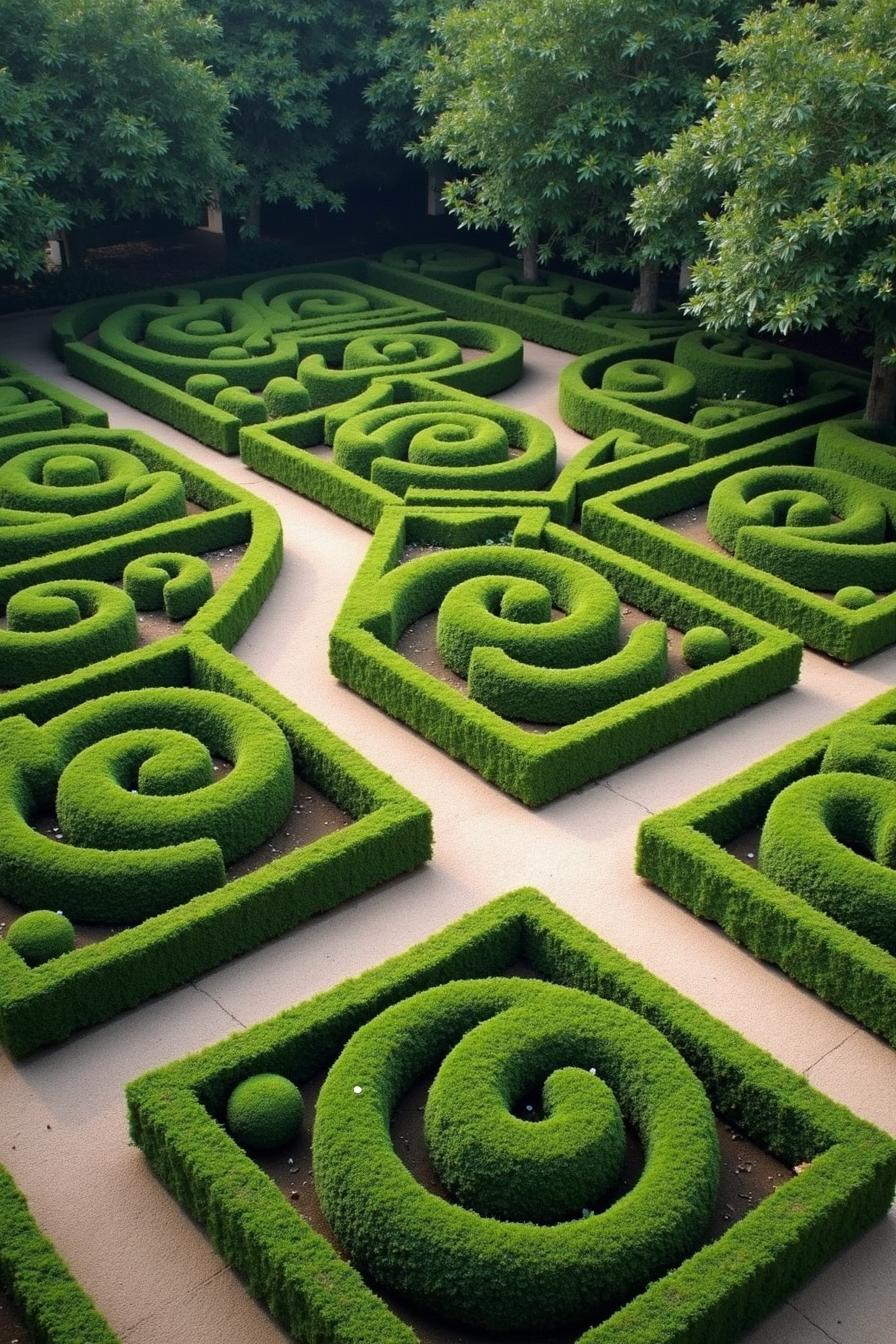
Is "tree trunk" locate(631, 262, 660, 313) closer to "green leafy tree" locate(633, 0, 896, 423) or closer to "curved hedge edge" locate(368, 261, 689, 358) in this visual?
"curved hedge edge" locate(368, 261, 689, 358)

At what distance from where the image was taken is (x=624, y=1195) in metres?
10.0

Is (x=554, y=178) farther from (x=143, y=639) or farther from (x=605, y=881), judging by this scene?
(x=605, y=881)

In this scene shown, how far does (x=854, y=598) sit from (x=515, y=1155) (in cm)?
1035

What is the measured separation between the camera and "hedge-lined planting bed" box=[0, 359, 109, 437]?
22.9 meters

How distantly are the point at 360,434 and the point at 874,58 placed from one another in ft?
29.9

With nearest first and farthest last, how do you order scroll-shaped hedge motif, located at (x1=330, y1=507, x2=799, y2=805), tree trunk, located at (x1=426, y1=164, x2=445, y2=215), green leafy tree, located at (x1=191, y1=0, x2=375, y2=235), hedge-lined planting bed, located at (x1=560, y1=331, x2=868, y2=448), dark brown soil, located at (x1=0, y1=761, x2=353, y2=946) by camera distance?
dark brown soil, located at (x1=0, y1=761, x2=353, y2=946), scroll-shaped hedge motif, located at (x1=330, y1=507, x2=799, y2=805), hedge-lined planting bed, located at (x1=560, y1=331, x2=868, y2=448), green leafy tree, located at (x1=191, y1=0, x2=375, y2=235), tree trunk, located at (x1=426, y1=164, x2=445, y2=215)

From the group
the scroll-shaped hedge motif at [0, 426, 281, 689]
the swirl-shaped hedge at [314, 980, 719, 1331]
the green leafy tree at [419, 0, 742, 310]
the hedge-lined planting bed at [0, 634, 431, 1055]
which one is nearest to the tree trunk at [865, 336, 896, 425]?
the green leafy tree at [419, 0, 742, 310]

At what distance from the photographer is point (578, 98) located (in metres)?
26.1

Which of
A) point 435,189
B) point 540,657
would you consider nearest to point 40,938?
point 540,657

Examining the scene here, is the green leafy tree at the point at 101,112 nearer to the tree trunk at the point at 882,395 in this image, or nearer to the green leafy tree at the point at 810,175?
the green leafy tree at the point at 810,175

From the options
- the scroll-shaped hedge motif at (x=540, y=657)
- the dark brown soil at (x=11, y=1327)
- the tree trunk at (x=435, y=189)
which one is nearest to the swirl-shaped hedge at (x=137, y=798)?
the scroll-shaped hedge motif at (x=540, y=657)

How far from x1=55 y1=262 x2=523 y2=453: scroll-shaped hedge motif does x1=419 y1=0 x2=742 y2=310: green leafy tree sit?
278cm

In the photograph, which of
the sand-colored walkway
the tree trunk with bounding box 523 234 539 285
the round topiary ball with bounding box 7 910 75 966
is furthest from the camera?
the tree trunk with bounding box 523 234 539 285

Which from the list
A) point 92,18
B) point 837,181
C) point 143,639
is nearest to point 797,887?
point 143,639
